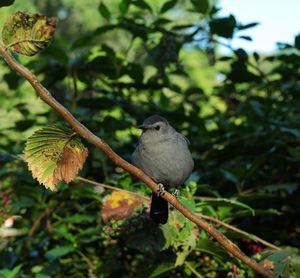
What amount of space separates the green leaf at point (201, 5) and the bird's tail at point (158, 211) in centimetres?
133

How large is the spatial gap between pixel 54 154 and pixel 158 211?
2.94ft

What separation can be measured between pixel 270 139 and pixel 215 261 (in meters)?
0.89

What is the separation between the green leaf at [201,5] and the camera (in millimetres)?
3295

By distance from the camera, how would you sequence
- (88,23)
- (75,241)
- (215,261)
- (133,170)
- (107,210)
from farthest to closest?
(88,23), (75,241), (215,261), (107,210), (133,170)

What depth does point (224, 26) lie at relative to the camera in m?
3.13

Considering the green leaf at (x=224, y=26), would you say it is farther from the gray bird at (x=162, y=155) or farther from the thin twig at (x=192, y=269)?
the thin twig at (x=192, y=269)

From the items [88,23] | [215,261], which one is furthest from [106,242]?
[88,23]

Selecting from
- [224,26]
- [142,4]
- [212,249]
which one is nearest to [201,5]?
[224,26]

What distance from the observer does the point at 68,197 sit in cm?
322

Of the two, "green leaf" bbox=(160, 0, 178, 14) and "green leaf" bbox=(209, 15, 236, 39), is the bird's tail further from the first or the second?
"green leaf" bbox=(160, 0, 178, 14)

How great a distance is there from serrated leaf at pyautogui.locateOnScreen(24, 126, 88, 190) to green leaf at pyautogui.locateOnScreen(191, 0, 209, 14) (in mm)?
1878

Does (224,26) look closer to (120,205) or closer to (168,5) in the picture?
(168,5)

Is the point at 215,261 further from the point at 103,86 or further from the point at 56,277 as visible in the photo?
the point at 103,86

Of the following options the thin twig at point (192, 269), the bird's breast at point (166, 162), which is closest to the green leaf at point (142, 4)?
the bird's breast at point (166, 162)
